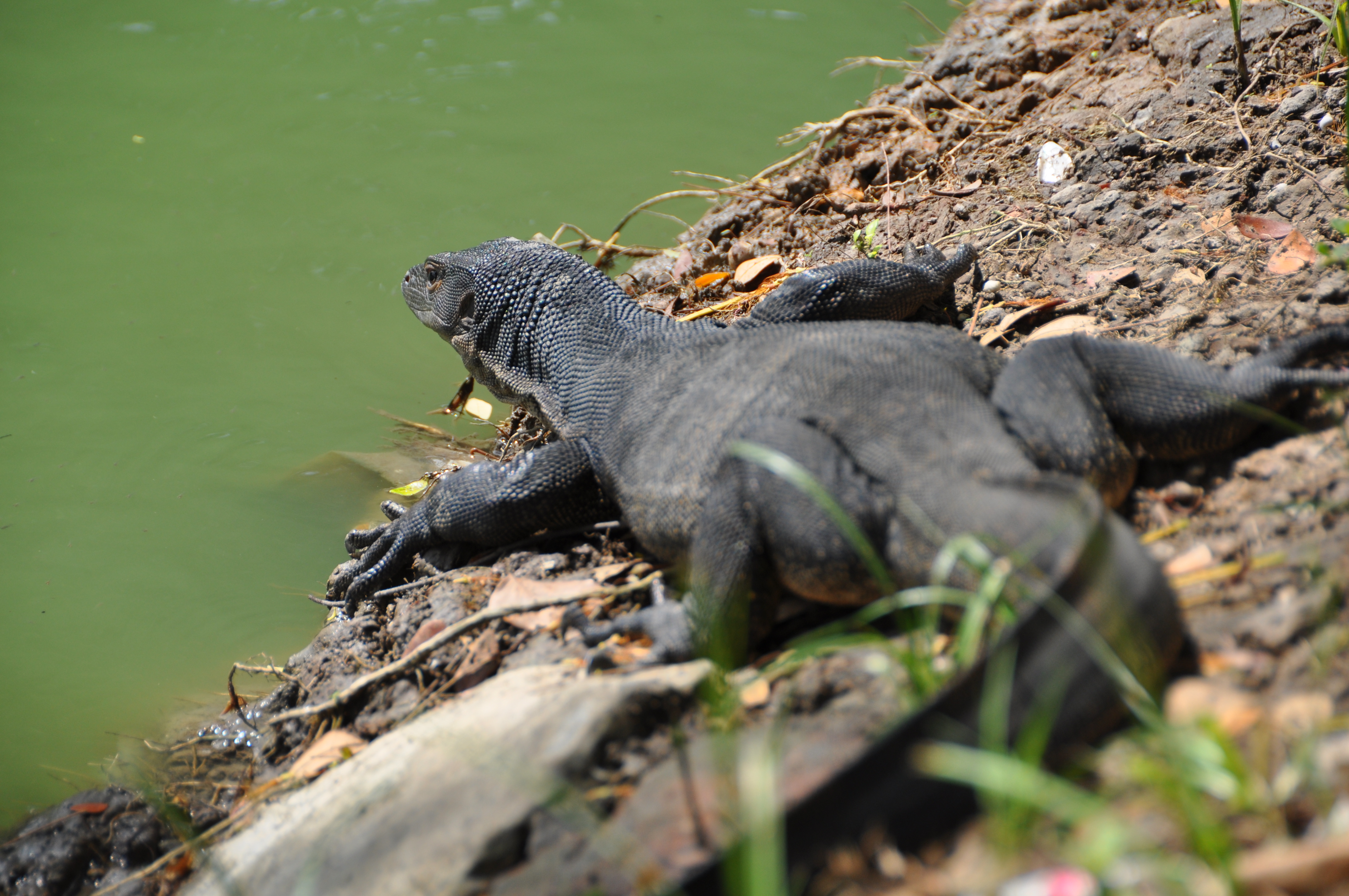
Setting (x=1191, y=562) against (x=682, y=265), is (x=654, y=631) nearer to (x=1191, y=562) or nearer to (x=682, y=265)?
(x=1191, y=562)

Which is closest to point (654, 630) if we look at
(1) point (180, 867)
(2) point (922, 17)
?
(1) point (180, 867)

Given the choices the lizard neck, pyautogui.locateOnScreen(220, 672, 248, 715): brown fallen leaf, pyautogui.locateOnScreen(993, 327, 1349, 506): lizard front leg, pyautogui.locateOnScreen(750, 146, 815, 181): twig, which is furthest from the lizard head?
pyautogui.locateOnScreen(993, 327, 1349, 506): lizard front leg

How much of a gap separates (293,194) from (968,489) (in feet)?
23.6

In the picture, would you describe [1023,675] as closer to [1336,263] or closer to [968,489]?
[968,489]

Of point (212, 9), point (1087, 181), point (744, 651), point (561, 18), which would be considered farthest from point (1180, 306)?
point (212, 9)

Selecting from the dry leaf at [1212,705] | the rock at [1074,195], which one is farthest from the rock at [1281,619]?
the rock at [1074,195]

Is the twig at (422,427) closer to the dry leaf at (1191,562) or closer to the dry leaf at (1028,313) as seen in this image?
the dry leaf at (1028,313)

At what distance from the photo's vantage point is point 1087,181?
14.8 feet

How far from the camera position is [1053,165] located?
477cm

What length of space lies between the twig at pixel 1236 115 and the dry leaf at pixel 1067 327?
131 centimetres

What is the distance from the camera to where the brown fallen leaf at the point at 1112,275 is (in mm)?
3725

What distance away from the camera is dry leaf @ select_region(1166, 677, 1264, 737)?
1588mm

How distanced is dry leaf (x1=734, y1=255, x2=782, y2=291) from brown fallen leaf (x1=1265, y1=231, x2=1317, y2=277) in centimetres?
251

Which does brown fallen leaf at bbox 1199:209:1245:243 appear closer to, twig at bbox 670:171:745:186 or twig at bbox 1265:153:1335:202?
twig at bbox 1265:153:1335:202
